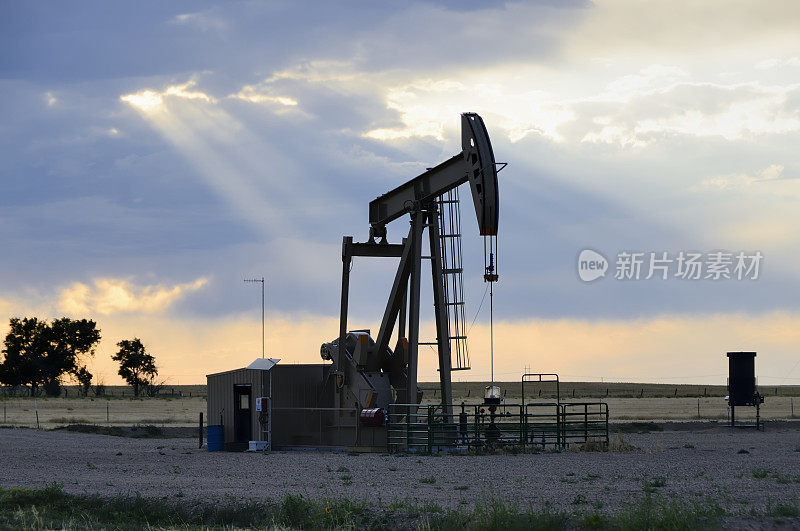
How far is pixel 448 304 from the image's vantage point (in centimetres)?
2775

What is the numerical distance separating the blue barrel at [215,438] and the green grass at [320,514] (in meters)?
12.7

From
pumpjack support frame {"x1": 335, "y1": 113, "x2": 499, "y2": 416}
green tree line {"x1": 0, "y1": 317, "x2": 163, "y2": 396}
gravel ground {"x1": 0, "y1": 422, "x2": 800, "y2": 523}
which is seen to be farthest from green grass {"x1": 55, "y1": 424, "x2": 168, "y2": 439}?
green tree line {"x1": 0, "y1": 317, "x2": 163, "y2": 396}

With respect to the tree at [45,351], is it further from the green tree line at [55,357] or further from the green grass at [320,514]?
the green grass at [320,514]

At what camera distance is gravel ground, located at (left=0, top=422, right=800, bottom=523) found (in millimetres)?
16484

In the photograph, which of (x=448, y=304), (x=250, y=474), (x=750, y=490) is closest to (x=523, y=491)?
(x=750, y=490)

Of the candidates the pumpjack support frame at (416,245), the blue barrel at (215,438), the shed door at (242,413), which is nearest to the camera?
the pumpjack support frame at (416,245)

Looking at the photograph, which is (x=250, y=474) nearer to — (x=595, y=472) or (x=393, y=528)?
(x=595, y=472)

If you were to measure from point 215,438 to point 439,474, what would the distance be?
437 inches

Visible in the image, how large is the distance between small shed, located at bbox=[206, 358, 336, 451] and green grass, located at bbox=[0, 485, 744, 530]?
42.2 ft

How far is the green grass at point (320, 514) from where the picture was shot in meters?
12.5

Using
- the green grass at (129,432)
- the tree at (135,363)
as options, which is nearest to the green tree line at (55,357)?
the tree at (135,363)


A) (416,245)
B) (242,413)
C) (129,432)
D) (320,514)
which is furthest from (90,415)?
(320,514)

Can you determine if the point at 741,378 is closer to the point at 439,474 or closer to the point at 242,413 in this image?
the point at 242,413

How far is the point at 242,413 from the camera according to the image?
30.6 metres
